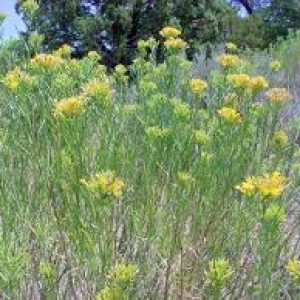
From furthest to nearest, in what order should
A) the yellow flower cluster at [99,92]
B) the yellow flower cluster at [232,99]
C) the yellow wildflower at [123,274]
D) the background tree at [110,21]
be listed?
the background tree at [110,21] → the yellow flower cluster at [232,99] → the yellow flower cluster at [99,92] → the yellow wildflower at [123,274]

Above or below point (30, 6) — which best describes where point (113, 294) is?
below

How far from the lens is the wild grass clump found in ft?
7.03

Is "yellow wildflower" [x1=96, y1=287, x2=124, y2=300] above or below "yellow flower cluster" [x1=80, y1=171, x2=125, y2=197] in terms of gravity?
below

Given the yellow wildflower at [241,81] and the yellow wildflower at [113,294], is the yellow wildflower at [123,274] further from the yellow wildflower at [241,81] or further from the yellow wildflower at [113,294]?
the yellow wildflower at [241,81]

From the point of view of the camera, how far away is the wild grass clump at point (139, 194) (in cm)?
214

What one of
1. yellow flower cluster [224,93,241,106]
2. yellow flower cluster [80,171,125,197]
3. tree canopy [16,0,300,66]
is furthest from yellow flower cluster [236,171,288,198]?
tree canopy [16,0,300,66]

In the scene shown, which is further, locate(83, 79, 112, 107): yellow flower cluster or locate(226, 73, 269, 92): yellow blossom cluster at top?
locate(226, 73, 269, 92): yellow blossom cluster at top

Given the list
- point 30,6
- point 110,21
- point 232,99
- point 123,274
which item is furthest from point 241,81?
point 110,21

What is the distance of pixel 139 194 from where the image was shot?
263cm

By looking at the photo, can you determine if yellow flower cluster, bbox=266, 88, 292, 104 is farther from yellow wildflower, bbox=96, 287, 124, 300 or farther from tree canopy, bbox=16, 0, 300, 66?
tree canopy, bbox=16, 0, 300, 66

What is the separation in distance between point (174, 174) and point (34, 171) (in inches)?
18.9

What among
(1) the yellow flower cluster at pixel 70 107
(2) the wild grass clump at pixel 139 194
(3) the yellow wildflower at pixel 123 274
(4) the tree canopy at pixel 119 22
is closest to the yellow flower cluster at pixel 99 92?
(2) the wild grass clump at pixel 139 194

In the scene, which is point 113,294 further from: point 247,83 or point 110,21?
point 110,21

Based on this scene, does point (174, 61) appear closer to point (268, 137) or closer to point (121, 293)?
point (268, 137)
